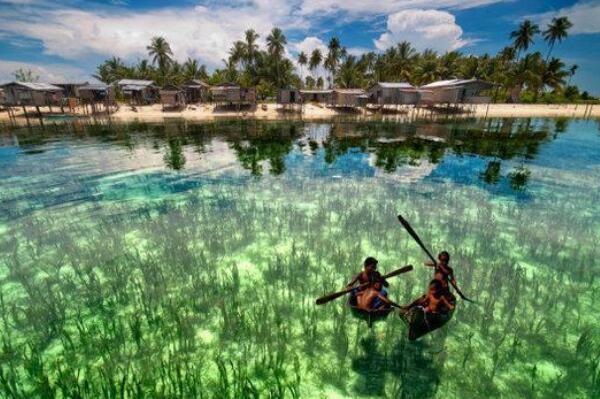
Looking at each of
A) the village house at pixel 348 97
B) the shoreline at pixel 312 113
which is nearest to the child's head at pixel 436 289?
the shoreline at pixel 312 113

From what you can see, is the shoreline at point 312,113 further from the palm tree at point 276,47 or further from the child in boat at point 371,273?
the child in boat at point 371,273

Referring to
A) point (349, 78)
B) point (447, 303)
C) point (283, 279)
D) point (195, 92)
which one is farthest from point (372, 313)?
point (349, 78)

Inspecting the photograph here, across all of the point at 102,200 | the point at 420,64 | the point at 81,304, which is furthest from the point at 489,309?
the point at 420,64

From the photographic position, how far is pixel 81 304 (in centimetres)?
693

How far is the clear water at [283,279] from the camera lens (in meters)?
5.24

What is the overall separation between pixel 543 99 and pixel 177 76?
83.4 m

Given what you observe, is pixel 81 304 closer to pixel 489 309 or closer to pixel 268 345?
pixel 268 345

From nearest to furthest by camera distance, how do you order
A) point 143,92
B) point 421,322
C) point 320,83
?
point 421,322
point 143,92
point 320,83

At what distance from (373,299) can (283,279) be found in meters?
2.80

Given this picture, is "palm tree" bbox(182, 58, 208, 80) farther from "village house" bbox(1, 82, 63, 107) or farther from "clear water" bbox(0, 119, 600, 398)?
"clear water" bbox(0, 119, 600, 398)

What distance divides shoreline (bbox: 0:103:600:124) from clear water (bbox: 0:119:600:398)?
3242cm

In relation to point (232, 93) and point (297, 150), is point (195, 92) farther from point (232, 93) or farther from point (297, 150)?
point (297, 150)

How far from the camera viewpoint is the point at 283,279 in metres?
7.96

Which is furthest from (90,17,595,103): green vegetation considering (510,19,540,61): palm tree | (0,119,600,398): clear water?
(0,119,600,398): clear water
